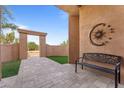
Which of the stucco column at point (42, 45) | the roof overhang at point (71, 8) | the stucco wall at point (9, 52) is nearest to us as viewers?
the roof overhang at point (71, 8)

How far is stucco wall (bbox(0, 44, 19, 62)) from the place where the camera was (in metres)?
8.05

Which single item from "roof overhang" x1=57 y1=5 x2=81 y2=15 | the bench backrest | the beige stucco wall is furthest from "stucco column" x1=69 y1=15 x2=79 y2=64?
the beige stucco wall

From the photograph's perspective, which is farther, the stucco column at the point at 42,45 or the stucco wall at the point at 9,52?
the stucco column at the point at 42,45

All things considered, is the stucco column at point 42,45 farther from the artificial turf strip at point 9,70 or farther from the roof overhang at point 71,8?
the artificial turf strip at point 9,70

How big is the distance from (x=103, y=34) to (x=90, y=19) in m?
0.97

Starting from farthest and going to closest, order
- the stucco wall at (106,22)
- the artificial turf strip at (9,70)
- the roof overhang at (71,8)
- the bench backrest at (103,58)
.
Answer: the roof overhang at (71,8) < the artificial turf strip at (9,70) < the bench backrest at (103,58) < the stucco wall at (106,22)

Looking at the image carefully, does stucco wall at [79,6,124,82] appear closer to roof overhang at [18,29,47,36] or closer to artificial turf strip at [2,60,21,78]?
artificial turf strip at [2,60,21,78]

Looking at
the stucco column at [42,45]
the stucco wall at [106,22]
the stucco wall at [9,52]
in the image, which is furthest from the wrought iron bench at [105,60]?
the stucco column at [42,45]

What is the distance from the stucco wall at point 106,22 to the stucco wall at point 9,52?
17.3ft

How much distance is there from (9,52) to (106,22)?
6932mm

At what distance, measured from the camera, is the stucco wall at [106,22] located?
3.73 metres
